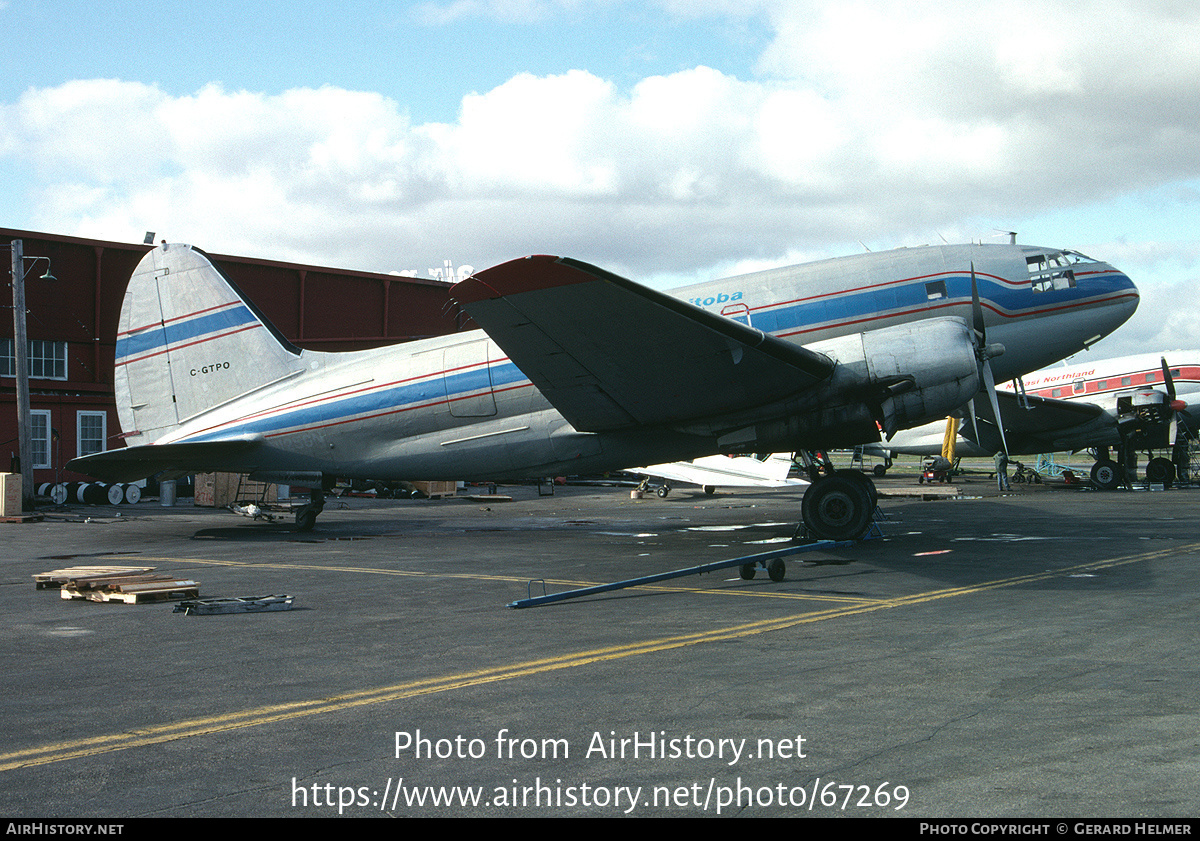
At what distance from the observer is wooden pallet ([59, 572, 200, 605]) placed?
1145cm

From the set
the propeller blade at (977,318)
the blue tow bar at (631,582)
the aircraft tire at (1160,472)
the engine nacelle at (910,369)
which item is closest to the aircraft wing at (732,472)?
the propeller blade at (977,318)

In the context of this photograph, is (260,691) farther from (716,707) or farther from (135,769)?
(716,707)

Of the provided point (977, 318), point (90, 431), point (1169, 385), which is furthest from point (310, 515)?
point (1169, 385)

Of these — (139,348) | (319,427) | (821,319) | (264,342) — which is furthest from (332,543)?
(821,319)

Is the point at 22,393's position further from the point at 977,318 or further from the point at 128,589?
the point at 977,318

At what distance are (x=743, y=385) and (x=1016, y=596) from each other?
619 cm

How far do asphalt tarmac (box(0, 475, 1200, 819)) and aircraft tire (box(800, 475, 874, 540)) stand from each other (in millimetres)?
1964

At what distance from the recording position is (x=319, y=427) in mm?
19875

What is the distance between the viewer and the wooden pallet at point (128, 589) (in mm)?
11445

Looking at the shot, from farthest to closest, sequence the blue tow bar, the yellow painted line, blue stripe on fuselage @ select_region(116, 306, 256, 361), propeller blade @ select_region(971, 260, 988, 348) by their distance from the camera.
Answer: blue stripe on fuselage @ select_region(116, 306, 256, 361), propeller blade @ select_region(971, 260, 988, 348), the blue tow bar, the yellow painted line

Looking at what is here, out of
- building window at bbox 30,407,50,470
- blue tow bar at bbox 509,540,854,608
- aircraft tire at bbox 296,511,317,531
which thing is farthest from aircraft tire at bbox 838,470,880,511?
building window at bbox 30,407,50,470

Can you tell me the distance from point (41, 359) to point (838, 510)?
3478 cm

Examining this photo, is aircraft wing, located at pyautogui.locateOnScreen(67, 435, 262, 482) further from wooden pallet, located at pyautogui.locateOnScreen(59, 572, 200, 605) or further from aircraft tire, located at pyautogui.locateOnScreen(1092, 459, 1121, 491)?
aircraft tire, located at pyautogui.locateOnScreen(1092, 459, 1121, 491)
